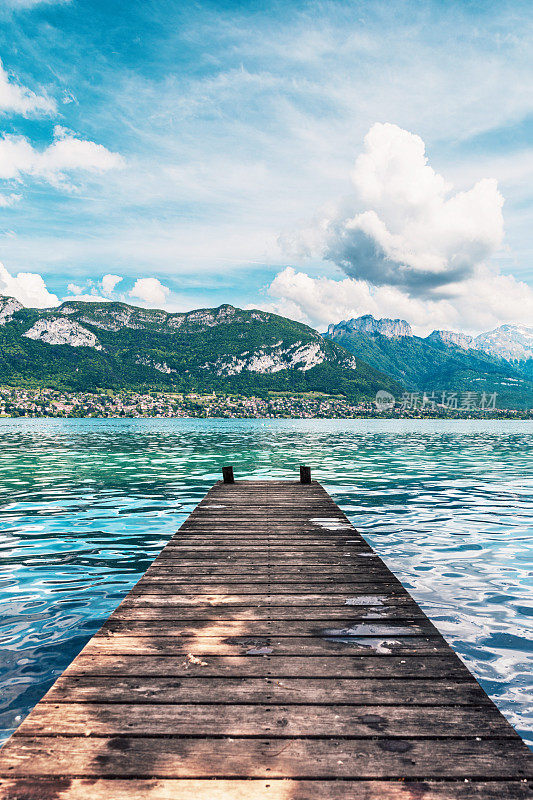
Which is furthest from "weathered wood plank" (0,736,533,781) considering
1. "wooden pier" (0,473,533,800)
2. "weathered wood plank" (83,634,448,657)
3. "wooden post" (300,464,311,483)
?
"wooden post" (300,464,311,483)

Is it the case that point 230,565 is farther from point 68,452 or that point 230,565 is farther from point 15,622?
point 68,452

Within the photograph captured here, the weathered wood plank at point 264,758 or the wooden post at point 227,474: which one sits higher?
the weathered wood plank at point 264,758

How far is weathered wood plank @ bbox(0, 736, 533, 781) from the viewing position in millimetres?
3043

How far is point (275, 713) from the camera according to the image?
370 centimetres

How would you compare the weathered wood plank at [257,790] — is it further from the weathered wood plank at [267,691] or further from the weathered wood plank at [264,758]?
the weathered wood plank at [267,691]

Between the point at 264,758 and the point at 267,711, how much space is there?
1.82 ft

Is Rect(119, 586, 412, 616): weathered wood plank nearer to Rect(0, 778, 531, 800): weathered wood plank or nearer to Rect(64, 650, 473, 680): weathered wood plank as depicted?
Rect(64, 650, 473, 680): weathered wood plank

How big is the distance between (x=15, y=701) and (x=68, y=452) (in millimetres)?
36223

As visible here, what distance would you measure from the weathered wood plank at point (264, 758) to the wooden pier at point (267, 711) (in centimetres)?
1

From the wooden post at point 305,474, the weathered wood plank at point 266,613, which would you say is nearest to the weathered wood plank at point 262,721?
the weathered wood plank at point 266,613

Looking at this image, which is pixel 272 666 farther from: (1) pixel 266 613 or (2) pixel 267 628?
(1) pixel 266 613

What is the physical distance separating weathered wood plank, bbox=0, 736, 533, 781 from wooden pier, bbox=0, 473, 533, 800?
0.01 metres

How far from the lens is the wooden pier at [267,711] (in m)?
2.97

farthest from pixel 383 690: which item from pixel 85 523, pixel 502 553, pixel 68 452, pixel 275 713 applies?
pixel 68 452
